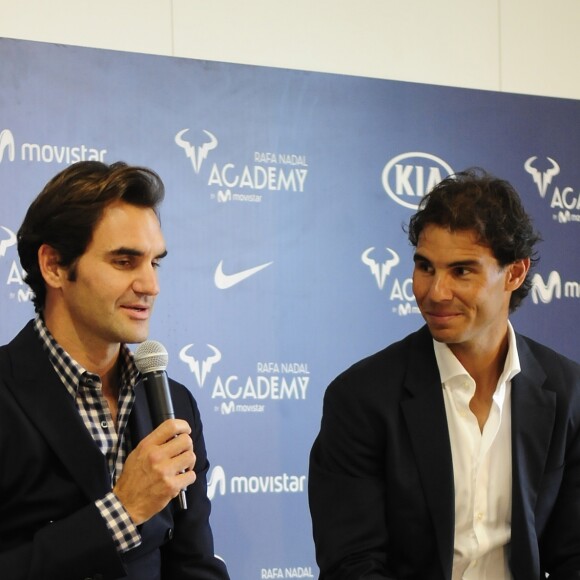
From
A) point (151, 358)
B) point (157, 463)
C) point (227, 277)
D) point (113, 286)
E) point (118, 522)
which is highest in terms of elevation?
point (227, 277)

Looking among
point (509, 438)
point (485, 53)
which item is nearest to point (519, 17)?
point (485, 53)

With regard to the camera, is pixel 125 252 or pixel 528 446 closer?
pixel 125 252

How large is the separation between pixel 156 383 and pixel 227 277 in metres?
1.71

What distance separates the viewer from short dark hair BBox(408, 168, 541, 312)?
8.73 feet

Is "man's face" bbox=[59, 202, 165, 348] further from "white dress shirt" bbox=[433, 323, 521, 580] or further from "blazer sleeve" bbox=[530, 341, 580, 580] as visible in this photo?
"blazer sleeve" bbox=[530, 341, 580, 580]

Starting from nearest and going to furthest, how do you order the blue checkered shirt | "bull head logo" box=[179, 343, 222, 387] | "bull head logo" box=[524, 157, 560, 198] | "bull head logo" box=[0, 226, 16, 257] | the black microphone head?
the black microphone head
the blue checkered shirt
"bull head logo" box=[0, 226, 16, 257]
"bull head logo" box=[179, 343, 222, 387]
"bull head logo" box=[524, 157, 560, 198]

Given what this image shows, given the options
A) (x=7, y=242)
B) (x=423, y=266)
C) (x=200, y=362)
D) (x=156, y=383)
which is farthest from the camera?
(x=200, y=362)

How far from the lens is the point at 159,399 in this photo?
2281mm

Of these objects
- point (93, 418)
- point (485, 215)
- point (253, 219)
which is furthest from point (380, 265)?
point (93, 418)

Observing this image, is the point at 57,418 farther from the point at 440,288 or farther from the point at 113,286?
the point at 440,288

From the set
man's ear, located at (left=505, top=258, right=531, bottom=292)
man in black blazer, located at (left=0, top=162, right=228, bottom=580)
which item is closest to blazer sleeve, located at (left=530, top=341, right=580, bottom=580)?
man's ear, located at (left=505, top=258, right=531, bottom=292)

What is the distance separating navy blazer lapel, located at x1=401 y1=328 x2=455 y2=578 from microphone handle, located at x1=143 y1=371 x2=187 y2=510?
2.08ft

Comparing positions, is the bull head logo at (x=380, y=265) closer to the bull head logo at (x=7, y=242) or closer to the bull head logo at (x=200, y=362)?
the bull head logo at (x=200, y=362)

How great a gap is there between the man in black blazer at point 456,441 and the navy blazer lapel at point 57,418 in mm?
626
